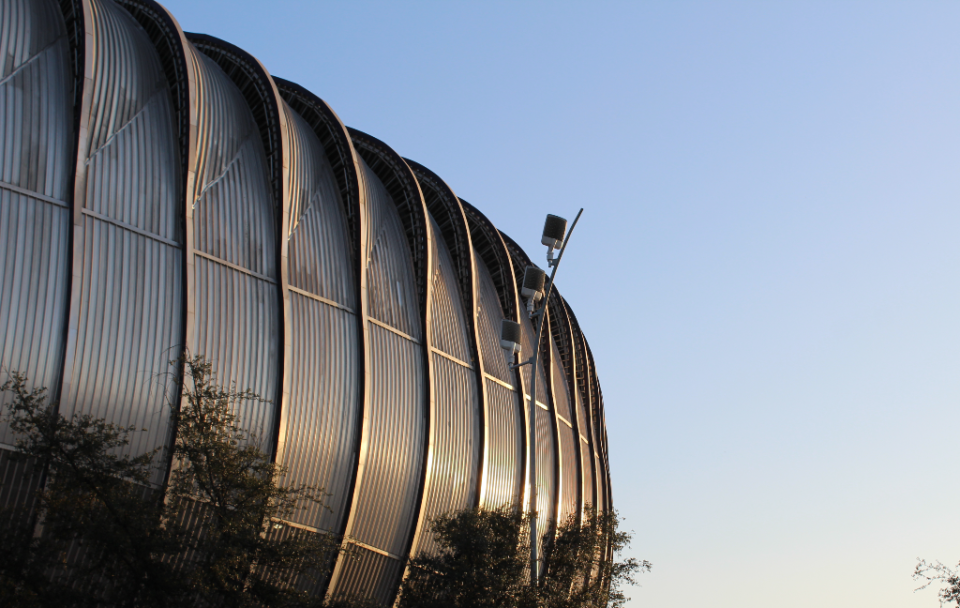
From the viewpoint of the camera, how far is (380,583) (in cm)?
2614

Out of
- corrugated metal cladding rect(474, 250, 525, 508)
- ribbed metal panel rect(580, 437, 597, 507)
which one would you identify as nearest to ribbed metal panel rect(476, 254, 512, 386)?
corrugated metal cladding rect(474, 250, 525, 508)

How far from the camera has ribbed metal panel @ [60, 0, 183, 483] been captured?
1953cm

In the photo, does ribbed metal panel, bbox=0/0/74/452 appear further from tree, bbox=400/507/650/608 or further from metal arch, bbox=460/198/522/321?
metal arch, bbox=460/198/522/321

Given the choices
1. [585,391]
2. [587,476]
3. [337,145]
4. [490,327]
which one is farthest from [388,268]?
[585,391]

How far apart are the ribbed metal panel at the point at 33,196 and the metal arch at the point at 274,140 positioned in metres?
5.71

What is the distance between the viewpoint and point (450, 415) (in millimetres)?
28938

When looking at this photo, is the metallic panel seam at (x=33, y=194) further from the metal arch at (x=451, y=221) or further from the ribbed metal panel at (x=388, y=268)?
the metal arch at (x=451, y=221)

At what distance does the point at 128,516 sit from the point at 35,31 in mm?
14121

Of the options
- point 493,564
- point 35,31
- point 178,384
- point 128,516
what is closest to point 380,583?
point 493,564

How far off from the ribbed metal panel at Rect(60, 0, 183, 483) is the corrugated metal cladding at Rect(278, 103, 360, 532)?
3.70 m

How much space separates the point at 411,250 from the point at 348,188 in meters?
3.63

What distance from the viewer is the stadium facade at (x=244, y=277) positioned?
19.8 metres

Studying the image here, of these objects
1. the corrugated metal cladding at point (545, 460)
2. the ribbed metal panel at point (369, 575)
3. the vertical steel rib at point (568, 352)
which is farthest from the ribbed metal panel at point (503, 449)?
the vertical steel rib at point (568, 352)

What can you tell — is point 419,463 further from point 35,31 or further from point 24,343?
point 35,31
